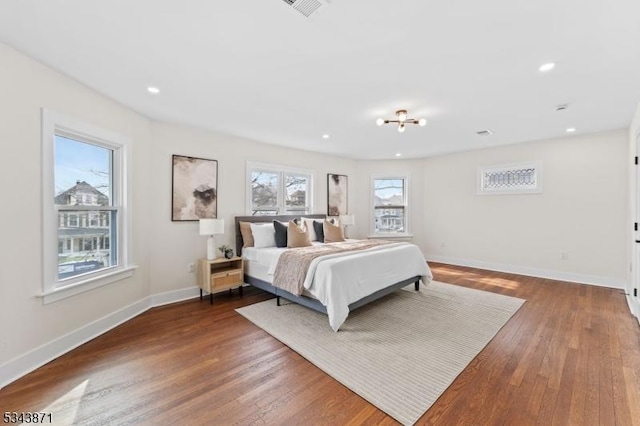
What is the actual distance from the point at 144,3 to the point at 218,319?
3.03 meters

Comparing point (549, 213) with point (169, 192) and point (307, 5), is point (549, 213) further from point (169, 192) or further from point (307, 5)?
point (169, 192)

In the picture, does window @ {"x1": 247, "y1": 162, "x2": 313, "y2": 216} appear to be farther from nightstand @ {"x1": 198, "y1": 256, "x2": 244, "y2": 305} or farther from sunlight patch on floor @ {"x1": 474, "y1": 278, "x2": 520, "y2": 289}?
sunlight patch on floor @ {"x1": 474, "y1": 278, "x2": 520, "y2": 289}

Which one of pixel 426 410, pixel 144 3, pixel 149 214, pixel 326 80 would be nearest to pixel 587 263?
pixel 426 410

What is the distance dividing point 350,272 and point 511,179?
176 inches

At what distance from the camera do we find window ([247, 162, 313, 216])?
4.85 m

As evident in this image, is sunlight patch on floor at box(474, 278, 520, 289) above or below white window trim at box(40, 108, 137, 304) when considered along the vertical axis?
below

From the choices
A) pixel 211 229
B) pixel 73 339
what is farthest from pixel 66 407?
pixel 211 229

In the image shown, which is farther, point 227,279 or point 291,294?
point 227,279

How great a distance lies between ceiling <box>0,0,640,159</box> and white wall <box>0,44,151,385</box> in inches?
6.9

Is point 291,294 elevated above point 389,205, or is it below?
below

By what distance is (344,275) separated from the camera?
3.00 m

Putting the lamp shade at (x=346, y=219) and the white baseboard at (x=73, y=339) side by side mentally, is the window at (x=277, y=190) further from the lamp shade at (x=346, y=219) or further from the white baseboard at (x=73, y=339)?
the white baseboard at (x=73, y=339)

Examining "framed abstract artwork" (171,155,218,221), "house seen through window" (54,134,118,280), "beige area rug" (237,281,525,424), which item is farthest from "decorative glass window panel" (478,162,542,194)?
"house seen through window" (54,134,118,280)

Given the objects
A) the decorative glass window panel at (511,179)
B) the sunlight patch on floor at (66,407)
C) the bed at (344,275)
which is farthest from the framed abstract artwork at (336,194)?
the sunlight patch on floor at (66,407)
